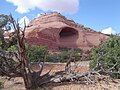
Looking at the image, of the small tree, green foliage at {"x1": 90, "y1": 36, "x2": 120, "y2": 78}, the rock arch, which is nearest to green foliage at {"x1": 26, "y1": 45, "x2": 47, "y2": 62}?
green foliage at {"x1": 90, "y1": 36, "x2": 120, "y2": 78}

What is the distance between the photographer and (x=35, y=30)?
140 ft

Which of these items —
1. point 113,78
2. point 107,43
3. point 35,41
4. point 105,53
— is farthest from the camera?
point 35,41

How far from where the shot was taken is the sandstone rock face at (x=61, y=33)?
140 ft

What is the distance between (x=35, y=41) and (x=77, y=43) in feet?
23.6

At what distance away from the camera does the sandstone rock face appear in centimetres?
4266

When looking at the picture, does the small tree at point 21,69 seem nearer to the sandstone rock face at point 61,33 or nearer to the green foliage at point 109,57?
the green foliage at point 109,57

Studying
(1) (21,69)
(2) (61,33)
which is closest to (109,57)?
(1) (21,69)

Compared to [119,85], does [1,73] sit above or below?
above

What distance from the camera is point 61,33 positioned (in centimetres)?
4650

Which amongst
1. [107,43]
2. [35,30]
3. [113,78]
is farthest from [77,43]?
[113,78]

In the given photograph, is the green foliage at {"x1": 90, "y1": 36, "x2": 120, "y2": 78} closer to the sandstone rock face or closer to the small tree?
the small tree

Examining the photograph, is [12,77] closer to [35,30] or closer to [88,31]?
[35,30]

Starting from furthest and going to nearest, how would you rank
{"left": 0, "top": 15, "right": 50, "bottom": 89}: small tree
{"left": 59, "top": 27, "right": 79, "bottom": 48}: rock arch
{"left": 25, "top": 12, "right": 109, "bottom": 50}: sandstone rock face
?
1. {"left": 59, "top": 27, "right": 79, "bottom": 48}: rock arch
2. {"left": 25, "top": 12, "right": 109, "bottom": 50}: sandstone rock face
3. {"left": 0, "top": 15, "right": 50, "bottom": 89}: small tree

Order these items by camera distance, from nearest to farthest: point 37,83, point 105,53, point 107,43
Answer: point 37,83 < point 105,53 < point 107,43
